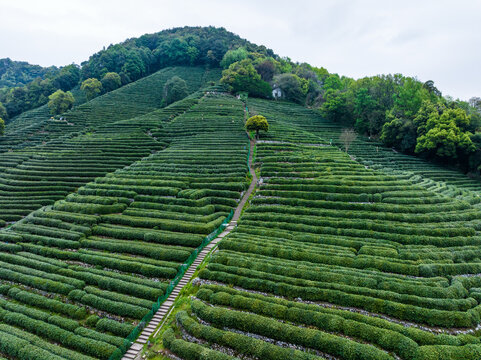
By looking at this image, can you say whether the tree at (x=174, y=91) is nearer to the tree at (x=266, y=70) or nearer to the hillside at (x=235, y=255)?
the tree at (x=266, y=70)

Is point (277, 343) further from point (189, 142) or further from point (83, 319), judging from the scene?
point (189, 142)

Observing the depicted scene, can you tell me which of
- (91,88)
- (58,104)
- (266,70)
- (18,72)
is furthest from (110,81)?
(18,72)

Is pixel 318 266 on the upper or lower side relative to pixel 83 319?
upper

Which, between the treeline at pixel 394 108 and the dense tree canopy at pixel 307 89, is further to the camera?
the dense tree canopy at pixel 307 89

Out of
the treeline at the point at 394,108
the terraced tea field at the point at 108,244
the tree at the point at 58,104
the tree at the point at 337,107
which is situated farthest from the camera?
Result: the tree at the point at 58,104

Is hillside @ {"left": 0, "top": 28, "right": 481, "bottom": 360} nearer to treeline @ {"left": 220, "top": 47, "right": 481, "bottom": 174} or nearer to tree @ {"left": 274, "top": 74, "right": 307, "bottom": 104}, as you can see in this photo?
treeline @ {"left": 220, "top": 47, "right": 481, "bottom": 174}

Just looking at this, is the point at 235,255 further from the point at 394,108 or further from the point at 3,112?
the point at 3,112

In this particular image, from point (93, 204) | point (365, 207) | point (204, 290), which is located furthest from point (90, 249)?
point (365, 207)

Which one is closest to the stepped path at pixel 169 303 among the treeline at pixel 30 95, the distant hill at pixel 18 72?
the treeline at pixel 30 95
